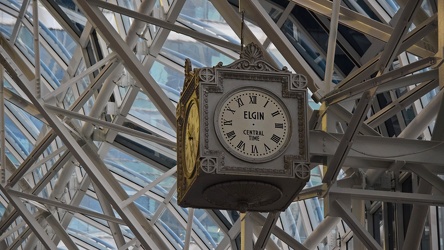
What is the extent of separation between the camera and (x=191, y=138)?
1295 cm

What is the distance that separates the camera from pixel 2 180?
23172 millimetres

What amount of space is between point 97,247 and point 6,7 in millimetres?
8412

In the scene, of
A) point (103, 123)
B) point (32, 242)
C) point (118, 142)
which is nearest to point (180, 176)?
point (103, 123)

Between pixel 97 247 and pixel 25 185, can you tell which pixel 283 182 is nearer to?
pixel 25 185

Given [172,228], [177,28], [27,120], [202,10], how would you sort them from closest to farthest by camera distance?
[177,28] → [202,10] → [172,228] → [27,120]

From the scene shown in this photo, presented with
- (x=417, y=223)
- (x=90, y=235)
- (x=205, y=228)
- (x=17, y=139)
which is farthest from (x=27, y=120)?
(x=417, y=223)

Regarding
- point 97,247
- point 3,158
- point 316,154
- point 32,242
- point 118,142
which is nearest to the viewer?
point 316,154

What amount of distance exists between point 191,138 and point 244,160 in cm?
70

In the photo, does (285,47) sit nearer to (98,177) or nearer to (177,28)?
(177,28)

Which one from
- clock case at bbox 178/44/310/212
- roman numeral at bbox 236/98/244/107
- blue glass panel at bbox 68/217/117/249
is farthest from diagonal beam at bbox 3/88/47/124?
blue glass panel at bbox 68/217/117/249

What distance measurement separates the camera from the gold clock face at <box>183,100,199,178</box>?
1272 cm

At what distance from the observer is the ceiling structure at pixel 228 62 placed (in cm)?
1405

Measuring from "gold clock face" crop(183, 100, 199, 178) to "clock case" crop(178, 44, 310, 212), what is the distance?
12 cm

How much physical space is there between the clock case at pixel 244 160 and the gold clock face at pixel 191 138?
0.12m
